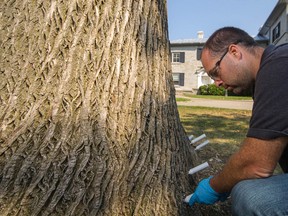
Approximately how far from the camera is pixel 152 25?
7.30ft

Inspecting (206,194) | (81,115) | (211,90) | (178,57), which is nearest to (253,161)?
(206,194)

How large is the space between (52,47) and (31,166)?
29.5 inches

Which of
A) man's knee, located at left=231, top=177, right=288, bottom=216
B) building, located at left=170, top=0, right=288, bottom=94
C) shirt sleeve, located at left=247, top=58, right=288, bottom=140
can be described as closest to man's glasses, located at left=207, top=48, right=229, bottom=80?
shirt sleeve, located at left=247, top=58, right=288, bottom=140

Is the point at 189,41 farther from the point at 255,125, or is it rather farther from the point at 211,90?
the point at 255,125

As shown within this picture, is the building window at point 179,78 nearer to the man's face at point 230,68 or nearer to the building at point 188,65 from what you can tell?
the building at point 188,65

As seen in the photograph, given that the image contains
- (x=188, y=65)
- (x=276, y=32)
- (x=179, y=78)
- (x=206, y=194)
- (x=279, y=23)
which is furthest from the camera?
(x=179, y=78)

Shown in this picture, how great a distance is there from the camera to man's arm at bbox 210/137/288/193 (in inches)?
60.3

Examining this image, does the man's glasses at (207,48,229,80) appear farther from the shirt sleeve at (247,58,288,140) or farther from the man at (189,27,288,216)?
the shirt sleeve at (247,58,288,140)

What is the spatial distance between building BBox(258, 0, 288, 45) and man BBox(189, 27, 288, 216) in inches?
782

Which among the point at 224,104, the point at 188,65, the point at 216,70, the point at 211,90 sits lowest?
the point at 211,90

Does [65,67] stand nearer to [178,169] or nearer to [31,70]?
[31,70]

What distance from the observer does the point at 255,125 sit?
1554 millimetres

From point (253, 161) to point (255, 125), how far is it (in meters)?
0.21

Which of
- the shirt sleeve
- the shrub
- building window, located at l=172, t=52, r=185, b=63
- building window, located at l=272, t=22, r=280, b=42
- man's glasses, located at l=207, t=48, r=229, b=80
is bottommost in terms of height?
the shrub
